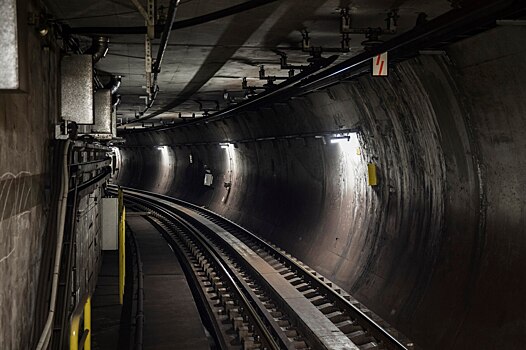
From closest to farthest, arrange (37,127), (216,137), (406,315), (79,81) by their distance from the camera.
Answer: (37,127) < (79,81) < (406,315) < (216,137)

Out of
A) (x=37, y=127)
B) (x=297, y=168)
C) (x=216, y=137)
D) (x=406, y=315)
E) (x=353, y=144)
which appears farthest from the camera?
(x=216, y=137)

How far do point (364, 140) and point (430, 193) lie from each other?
2399 mm

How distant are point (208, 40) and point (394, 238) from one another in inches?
173

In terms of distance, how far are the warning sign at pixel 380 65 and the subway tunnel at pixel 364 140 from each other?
0.09 metres

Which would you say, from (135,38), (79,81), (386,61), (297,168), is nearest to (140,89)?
(297,168)

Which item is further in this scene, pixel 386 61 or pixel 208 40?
pixel 208 40

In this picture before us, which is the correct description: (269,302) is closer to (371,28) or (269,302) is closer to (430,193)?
(430,193)

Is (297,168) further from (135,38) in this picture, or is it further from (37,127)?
(37,127)

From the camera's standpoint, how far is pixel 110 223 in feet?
44.8

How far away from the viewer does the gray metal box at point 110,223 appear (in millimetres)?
13156

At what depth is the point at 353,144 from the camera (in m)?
11.6

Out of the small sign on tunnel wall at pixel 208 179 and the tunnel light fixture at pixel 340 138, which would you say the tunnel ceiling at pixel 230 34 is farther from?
the small sign on tunnel wall at pixel 208 179

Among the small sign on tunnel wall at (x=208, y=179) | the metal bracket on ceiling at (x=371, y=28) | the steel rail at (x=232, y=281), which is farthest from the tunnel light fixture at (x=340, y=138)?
the small sign on tunnel wall at (x=208, y=179)

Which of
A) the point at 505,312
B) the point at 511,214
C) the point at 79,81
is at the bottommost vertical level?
the point at 505,312
